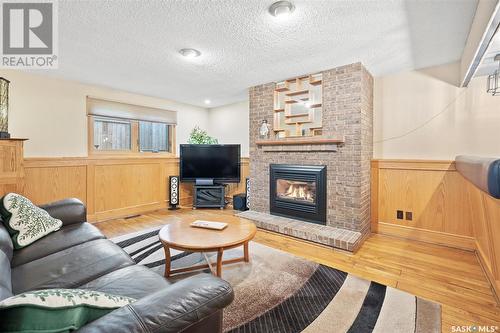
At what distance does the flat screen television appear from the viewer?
15.1 feet

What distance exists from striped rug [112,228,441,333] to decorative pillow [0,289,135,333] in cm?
104

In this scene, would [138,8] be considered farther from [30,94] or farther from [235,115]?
[235,115]

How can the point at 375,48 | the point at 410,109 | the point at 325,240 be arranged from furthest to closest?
the point at 410,109 < the point at 325,240 < the point at 375,48

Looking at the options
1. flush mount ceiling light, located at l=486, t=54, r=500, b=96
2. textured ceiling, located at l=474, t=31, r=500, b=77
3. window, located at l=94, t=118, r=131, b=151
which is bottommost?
window, located at l=94, t=118, r=131, b=151

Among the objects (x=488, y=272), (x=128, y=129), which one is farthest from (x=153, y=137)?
(x=488, y=272)

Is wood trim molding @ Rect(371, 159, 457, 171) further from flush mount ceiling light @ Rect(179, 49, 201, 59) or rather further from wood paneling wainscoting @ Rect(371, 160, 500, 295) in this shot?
flush mount ceiling light @ Rect(179, 49, 201, 59)

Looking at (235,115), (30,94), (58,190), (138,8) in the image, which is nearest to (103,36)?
(138,8)

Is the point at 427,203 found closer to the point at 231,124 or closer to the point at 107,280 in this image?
the point at 107,280

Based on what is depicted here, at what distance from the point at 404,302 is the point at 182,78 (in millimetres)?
3566

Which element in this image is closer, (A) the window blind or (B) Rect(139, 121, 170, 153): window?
(A) the window blind

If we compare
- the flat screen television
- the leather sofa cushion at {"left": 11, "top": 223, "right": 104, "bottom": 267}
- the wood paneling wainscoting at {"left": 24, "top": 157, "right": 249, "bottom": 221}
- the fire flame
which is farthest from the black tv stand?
the leather sofa cushion at {"left": 11, "top": 223, "right": 104, "bottom": 267}

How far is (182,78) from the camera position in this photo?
345 centimetres
